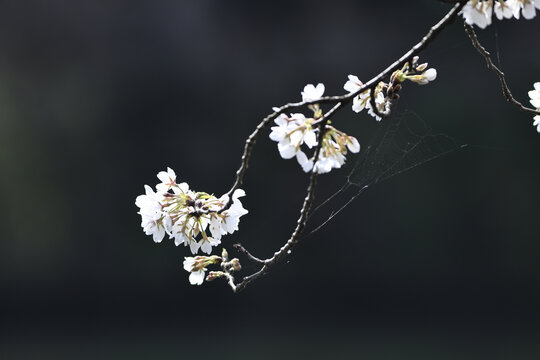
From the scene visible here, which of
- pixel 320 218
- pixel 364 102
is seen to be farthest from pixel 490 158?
pixel 364 102

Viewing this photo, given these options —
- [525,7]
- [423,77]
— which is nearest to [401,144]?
[423,77]

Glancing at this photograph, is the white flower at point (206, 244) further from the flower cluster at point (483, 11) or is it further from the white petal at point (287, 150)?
the flower cluster at point (483, 11)

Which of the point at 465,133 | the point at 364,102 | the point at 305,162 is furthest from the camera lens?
the point at 465,133

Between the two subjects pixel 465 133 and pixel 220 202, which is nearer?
pixel 220 202

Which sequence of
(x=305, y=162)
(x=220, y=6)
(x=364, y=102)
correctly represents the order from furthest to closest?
(x=220, y=6) → (x=364, y=102) → (x=305, y=162)

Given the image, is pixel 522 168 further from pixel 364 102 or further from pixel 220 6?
pixel 364 102

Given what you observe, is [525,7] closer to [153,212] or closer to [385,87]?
[385,87]

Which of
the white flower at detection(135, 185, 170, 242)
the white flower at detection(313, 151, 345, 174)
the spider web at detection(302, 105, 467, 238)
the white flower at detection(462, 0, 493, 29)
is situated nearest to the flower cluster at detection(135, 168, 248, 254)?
the white flower at detection(135, 185, 170, 242)
